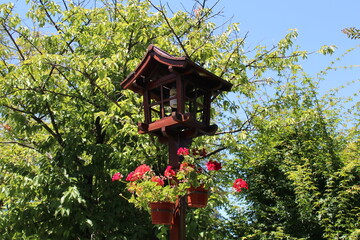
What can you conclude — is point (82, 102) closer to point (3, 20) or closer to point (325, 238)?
point (3, 20)

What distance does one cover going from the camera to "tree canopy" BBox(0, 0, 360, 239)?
4.96m

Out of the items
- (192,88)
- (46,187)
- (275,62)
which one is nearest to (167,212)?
(192,88)

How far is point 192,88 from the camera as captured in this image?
3.93 m

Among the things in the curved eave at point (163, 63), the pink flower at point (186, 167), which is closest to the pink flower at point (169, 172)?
the pink flower at point (186, 167)

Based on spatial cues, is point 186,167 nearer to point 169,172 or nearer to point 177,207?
point 169,172

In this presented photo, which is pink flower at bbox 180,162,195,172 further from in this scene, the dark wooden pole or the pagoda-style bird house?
the pagoda-style bird house

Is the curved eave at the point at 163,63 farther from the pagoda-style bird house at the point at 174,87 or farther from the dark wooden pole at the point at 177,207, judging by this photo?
the dark wooden pole at the point at 177,207

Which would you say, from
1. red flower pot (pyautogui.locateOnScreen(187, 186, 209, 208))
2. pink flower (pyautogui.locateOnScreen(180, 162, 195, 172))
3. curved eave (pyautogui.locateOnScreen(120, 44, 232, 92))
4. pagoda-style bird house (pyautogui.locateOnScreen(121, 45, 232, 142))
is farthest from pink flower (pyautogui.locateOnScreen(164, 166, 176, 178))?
curved eave (pyautogui.locateOnScreen(120, 44, 232, 92))

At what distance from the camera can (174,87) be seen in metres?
3.70

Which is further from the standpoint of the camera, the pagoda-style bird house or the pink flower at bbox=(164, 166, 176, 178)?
the pagoda-style bird house

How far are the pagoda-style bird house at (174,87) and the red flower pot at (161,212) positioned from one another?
25.8 inches

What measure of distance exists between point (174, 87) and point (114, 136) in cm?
206

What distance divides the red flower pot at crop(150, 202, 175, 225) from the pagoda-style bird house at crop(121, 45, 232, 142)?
0.66 meters

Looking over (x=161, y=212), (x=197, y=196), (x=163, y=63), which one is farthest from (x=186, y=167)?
(x=163, y=63)
